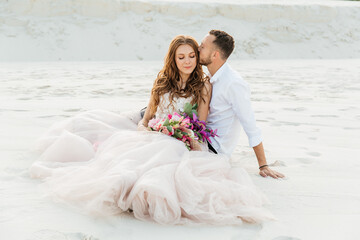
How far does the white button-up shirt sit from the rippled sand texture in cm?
32

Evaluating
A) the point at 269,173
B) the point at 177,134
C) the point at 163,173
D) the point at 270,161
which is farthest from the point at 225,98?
the point at 163,173

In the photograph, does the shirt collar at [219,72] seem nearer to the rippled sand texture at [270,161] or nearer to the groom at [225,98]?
the groom at [225,98]

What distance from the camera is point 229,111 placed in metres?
3.05

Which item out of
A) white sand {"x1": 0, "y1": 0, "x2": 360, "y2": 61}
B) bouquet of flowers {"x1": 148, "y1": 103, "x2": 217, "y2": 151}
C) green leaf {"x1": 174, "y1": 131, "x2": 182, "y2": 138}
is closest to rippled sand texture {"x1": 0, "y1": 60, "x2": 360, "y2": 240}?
bouquet of flowers {"x1": 148, "y1": 103, "x2": 217, "y2": 151}

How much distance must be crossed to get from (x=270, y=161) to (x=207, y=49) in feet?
3.73

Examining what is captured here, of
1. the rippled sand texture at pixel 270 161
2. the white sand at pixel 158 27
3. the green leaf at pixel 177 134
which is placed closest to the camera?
the rippled sand texture at pixel 270 161

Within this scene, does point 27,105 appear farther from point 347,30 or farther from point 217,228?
point 347,30

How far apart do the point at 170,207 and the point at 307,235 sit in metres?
0.74

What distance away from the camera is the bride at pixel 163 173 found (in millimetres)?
2156

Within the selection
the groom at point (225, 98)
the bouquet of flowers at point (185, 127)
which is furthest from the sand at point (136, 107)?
the bouquet of flowers at point (185, 127)

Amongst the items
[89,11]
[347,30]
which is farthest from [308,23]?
[89,11]

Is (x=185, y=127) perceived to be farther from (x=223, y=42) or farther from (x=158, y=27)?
(x=158, y=27)

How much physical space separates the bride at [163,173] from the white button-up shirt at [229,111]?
0.10m

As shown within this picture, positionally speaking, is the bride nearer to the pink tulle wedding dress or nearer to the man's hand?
the pink tulle wedding dress
